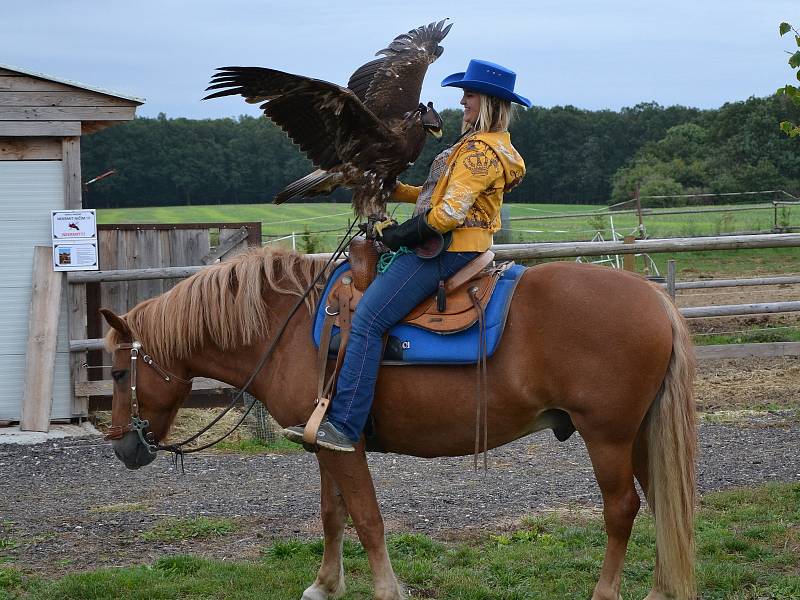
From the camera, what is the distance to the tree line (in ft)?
129

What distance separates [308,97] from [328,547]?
7.19 ft

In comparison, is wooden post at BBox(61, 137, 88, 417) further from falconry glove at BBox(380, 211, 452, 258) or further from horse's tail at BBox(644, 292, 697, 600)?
horse's tail at BBox(644, 292, 697, 600)

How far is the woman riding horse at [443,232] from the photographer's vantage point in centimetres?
400

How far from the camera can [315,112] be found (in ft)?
13.7

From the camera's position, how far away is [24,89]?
858 cm

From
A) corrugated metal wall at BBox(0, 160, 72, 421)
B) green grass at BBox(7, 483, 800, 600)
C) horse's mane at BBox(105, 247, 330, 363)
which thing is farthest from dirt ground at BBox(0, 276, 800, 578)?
horse's mane at BBox(105, 247, 330, 363)

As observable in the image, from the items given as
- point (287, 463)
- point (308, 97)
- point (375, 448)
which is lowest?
point (287, 463)

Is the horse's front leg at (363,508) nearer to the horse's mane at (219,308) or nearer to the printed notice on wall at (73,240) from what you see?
the horse's mane at (219,308)

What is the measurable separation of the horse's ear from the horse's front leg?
3.82ft

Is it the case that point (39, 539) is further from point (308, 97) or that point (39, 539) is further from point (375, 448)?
point (308, 97)

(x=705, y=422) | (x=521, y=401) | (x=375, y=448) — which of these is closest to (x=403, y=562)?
(x=375, y=448)

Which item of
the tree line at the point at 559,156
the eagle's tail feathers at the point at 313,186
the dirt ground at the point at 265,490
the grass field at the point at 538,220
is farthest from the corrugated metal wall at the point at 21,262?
the tree line at the point at 559,156

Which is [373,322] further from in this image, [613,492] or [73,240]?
[73,240]

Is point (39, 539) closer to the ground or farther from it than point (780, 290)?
closer to the ground
